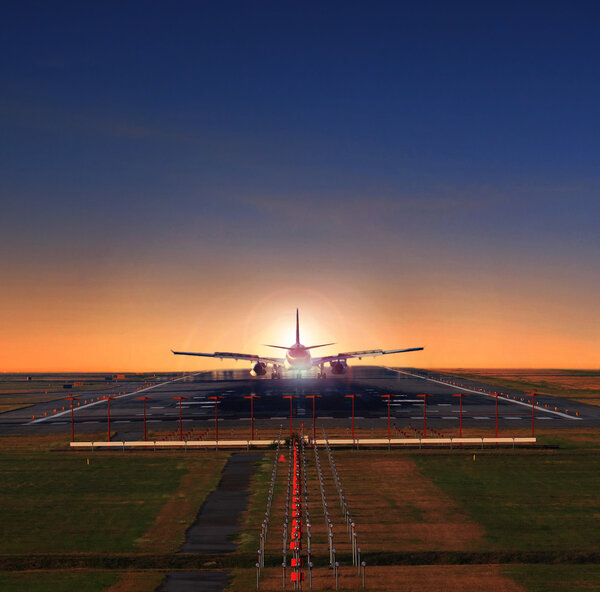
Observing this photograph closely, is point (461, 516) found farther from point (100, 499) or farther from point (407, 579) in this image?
point (100, 499)

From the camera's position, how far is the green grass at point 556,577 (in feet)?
103

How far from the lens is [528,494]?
50.3 metres

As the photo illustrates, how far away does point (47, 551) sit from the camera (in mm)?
37531

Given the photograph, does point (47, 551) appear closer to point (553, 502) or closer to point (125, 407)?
point (553, 502)

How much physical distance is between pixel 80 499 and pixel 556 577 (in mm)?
35171

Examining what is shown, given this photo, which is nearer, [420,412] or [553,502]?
[553,502]

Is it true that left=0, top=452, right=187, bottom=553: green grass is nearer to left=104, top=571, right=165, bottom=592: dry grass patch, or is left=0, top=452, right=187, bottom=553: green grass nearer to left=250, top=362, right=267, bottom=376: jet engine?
left=104, top=571, right=165, bottom=592: dry grass patch

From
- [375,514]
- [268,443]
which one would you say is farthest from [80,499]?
[268,443]

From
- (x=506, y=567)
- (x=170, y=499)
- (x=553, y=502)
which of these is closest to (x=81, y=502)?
(x=170, y=499)

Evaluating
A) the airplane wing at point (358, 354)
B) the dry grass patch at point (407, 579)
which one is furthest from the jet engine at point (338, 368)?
the dry grass patch at point (407, 579)

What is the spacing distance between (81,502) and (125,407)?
78281 millimetres

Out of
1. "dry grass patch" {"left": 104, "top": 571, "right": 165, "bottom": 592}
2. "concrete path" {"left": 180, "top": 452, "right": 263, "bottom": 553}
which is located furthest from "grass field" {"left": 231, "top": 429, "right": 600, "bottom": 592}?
"dry grass patch" {"left": 104, "top": 571, "right": 165, "bottom": 592}

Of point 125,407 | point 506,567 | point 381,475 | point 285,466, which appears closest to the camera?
point 506,567

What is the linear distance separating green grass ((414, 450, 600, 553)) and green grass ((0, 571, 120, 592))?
71.8 feet
